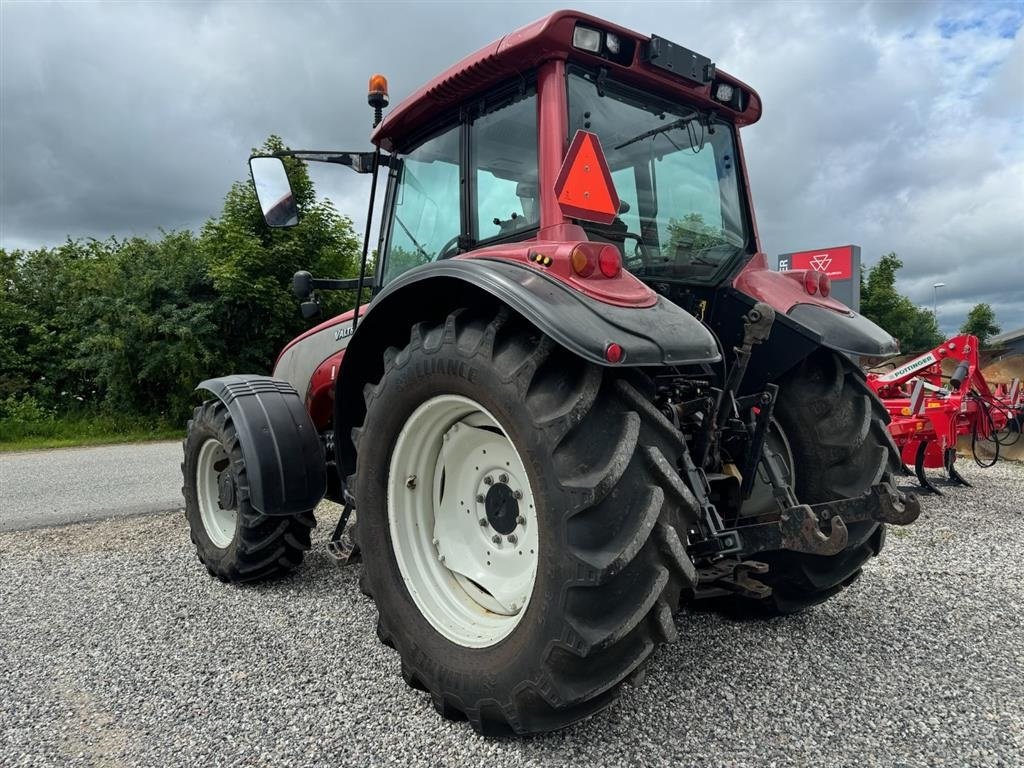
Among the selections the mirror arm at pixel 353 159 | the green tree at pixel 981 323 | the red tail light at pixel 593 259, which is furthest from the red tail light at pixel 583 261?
the green tree at pixel 981 323

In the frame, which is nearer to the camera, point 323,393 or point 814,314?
point 814,314

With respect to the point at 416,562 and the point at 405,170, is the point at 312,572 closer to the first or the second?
the point at 416,562

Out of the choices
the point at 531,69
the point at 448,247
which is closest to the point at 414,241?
the point at 448,247

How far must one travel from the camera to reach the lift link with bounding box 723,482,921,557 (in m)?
1.94

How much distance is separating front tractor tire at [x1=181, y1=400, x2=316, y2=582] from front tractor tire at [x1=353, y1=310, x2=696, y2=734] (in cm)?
120

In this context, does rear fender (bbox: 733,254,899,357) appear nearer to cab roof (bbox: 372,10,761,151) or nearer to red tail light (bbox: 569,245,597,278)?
cab roof (bbox: 372,10,761,151)

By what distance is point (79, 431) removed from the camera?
46.1ft

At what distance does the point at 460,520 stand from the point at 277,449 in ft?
4.01

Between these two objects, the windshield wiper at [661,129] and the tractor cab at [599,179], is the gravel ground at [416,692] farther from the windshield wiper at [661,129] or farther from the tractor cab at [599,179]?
the windshield wiper at [661,129]

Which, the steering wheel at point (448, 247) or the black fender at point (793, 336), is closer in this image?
the black fender at point (793, 336)

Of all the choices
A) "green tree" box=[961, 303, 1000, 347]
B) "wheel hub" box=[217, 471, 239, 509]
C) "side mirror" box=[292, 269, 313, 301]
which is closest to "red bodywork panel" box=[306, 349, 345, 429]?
"side mirror" box=[292, 269, 313, 301]

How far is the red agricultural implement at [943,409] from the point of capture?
6031 millimetres

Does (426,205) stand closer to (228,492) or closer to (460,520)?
(460,520)

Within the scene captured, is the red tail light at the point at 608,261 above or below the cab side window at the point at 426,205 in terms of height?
below
